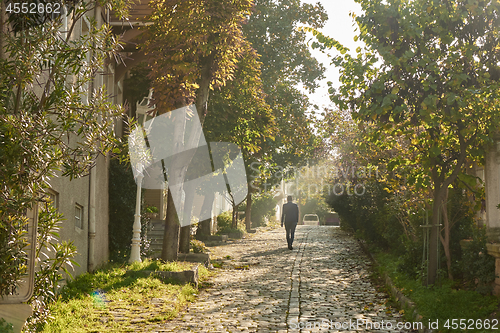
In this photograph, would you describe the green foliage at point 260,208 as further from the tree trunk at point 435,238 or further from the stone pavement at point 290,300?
the tree trunk at point 435,238

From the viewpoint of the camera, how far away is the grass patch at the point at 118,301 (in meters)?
6.76

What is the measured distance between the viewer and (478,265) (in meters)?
7.65

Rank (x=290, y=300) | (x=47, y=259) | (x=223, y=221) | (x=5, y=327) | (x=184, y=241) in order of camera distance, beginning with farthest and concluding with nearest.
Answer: (x=223, y=221)
(x=184, y=241)
(x=290, y=300)
(x=47, y=259)
(x=5, y=327)

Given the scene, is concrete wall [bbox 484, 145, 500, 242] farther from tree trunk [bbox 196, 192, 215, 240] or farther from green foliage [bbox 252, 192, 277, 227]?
green foliage [bbox 252, 192, 277, 227]

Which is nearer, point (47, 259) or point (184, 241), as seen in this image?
point (47, 259)

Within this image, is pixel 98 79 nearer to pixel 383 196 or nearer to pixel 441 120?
pixel 441 120

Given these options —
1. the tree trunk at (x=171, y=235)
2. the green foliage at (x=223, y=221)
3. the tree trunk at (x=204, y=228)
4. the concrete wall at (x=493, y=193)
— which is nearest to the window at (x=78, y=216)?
the tree trunk at (x=171, y=235)

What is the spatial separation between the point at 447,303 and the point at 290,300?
2991 mm

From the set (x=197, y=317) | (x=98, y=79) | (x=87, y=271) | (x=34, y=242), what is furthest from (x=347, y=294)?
(x=98, y=79)

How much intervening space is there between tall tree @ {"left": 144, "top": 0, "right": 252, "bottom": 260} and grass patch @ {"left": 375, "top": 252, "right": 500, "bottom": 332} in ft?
20.3

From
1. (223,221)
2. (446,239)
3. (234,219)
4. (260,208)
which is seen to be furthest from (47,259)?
A: (260,208)

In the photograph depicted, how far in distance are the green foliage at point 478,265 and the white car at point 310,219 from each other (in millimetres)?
44593

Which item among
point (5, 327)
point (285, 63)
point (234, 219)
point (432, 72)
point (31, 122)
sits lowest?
point (5, 327)

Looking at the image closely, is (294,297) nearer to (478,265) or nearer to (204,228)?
(478,265)
